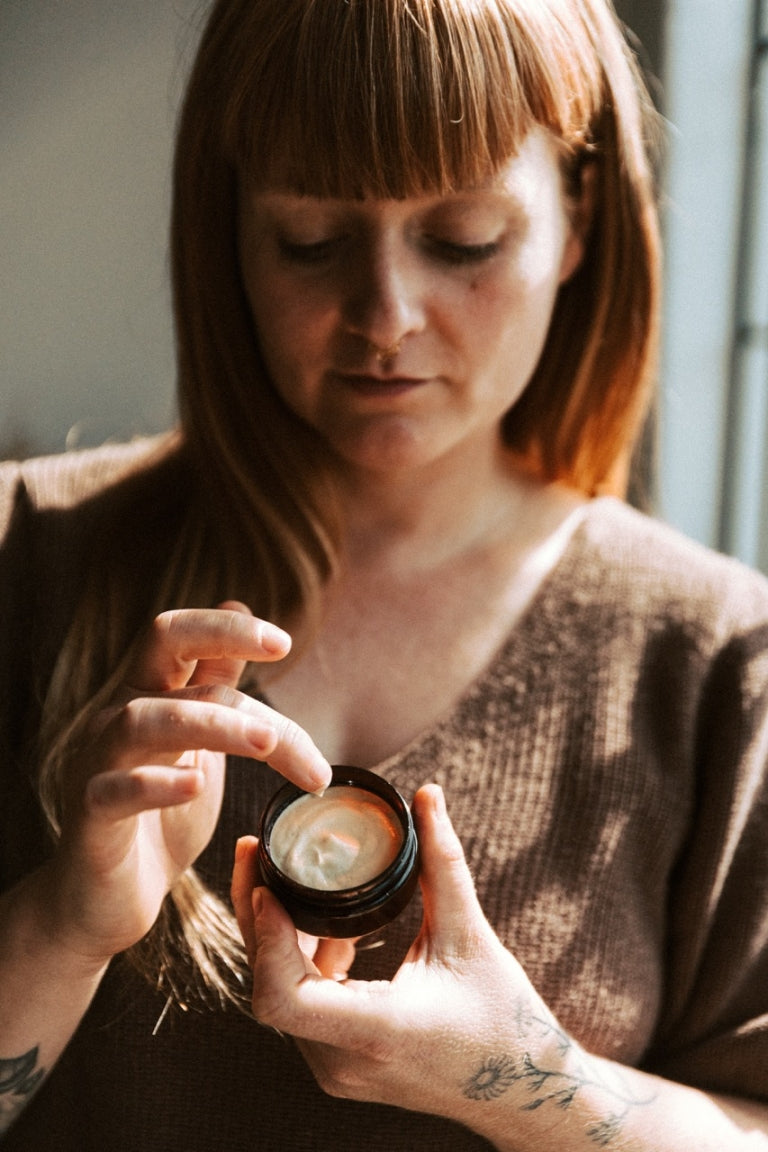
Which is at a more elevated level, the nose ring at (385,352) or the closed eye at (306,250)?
the closed eye at (306,250)

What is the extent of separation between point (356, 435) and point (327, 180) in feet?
0.69

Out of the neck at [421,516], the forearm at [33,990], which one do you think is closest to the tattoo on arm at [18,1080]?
the forearm at [33,990]

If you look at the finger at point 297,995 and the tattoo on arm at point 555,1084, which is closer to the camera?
the finger at point 297,995

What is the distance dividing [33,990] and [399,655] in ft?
1.33

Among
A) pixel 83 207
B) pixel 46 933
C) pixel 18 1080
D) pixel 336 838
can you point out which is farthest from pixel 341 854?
pixel 83 207

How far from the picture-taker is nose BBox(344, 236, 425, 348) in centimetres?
85

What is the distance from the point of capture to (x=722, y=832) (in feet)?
3.21

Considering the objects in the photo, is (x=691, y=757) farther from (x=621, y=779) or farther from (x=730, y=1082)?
(x=730, y=1082)

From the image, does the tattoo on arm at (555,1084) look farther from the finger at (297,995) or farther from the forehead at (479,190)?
the forehead at (479,190)

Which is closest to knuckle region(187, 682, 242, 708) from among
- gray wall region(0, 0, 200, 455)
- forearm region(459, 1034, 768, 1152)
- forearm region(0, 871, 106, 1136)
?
forearm region(0, 871, 106, 1136)

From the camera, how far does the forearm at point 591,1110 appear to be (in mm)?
824

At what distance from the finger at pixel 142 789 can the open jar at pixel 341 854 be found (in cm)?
10

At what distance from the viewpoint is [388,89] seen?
78 cm

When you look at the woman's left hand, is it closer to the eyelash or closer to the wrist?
the wrist
